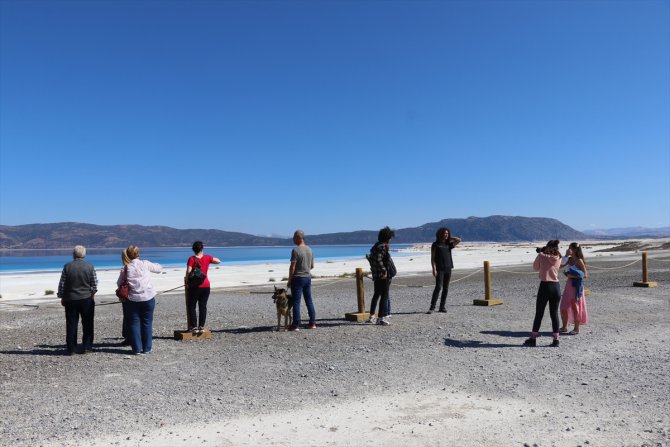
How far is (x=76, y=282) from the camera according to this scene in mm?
8250

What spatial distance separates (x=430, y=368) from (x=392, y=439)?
2510 millimetres

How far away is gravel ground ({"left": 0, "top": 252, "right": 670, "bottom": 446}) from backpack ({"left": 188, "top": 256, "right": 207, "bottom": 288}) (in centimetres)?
104

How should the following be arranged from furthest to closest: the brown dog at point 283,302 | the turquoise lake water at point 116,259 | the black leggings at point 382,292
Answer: the turquoise lake water at point 116,259 < the black leggings at point 382,292 < the brown dog at point 283,302

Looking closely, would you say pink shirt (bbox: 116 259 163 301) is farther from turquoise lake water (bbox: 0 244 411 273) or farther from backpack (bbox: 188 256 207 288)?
turquoise lake water (bbox: 0 244 411 273)

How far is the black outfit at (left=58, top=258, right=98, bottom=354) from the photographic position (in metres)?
8.20

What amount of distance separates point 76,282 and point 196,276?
1843 millimetres

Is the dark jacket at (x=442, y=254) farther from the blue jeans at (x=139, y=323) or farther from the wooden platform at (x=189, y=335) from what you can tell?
the blue jeans at (x=139, y=323)

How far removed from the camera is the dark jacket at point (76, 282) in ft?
26.9

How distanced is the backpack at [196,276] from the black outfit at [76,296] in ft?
4.85

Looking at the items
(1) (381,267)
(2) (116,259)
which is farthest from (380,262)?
(2) (116,259)

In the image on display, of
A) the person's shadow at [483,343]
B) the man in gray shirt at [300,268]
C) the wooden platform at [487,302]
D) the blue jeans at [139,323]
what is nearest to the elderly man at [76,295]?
the blue jeans at [139,323]

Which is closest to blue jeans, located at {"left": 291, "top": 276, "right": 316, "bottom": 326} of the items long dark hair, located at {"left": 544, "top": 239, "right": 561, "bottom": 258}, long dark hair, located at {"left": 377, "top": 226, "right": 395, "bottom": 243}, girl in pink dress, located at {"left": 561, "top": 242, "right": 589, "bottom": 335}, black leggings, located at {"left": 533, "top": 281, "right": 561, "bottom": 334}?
long dark hair, located at {"left": 377, "top": 226, "right": 395, "bottom": 243}

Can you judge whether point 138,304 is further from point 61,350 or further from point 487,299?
point 487,299

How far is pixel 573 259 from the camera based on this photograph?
9.15m
